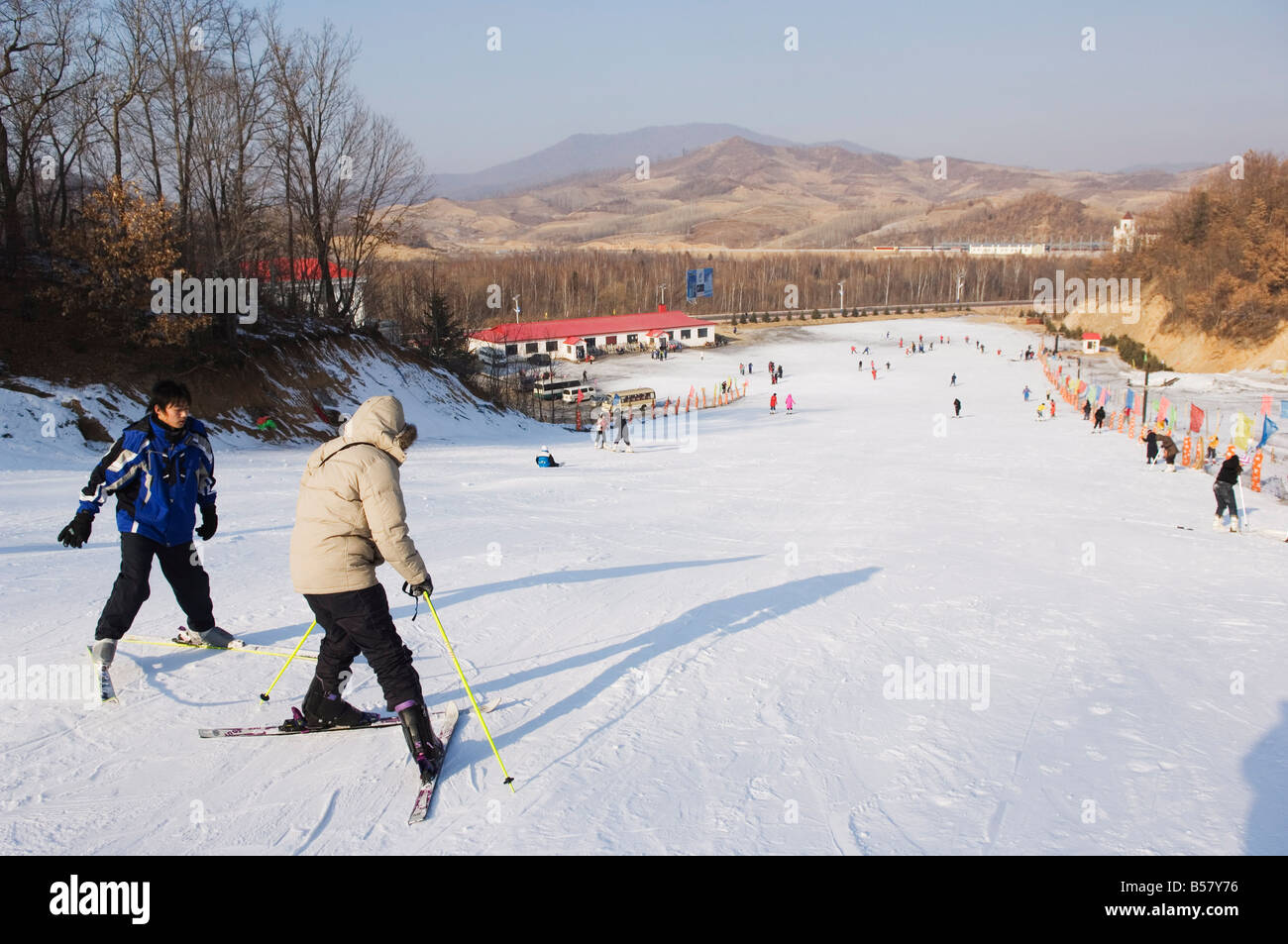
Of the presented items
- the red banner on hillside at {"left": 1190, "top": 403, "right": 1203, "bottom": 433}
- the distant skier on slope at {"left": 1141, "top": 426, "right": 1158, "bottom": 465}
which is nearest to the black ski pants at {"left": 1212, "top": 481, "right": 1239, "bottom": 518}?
the distant skier on slope at {"left": 1141, "top": 426, "right": 1158, "bottom": 465}

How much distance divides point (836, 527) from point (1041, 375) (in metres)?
48.0

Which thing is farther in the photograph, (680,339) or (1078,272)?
(1078,272)

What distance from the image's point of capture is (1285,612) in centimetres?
902

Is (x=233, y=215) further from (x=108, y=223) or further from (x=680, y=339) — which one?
(x=680, y=339)

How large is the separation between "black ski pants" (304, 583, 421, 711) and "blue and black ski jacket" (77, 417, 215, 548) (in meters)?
1.55

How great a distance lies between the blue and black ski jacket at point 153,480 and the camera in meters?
5.09

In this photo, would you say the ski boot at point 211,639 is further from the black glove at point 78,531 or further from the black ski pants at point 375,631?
the black ski pants at point 375,631

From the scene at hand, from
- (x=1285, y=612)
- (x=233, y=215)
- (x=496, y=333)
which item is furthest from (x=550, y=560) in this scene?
(x=496, y=333)

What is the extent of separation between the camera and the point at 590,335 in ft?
253

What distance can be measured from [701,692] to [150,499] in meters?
3.61

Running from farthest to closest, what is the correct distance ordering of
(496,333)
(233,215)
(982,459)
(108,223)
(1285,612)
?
(496,333), (982,459), (233,215), (108,223), (1285,612)

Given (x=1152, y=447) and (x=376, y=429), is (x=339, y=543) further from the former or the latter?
(x=1152, y=447)

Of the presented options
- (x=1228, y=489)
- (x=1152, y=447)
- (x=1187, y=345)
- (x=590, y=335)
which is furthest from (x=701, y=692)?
(x=590, y=335)

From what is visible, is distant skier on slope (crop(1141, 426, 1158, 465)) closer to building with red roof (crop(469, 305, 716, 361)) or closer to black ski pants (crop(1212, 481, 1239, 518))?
black ski pants (crop(1212, 481, 1239, 518))
